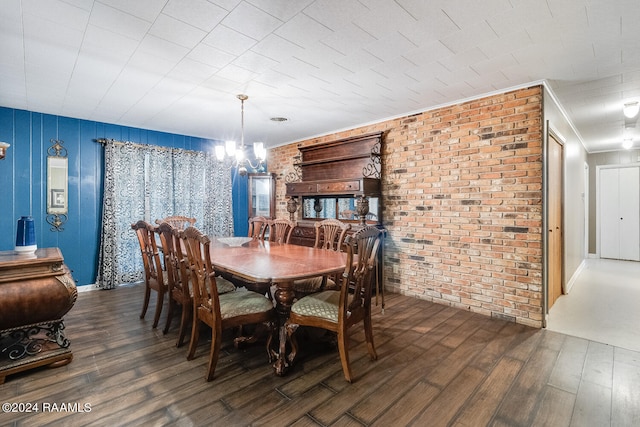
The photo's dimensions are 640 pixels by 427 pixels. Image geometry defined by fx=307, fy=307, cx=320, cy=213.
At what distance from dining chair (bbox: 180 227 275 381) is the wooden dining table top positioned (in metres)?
0.20

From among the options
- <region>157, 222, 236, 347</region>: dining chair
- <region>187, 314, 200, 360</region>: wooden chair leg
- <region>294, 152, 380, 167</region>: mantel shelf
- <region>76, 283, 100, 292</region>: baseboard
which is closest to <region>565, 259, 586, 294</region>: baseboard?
<region>294, 152, 380, 167</region>: mantel shelf

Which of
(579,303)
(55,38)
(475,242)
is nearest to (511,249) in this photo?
(475,242)

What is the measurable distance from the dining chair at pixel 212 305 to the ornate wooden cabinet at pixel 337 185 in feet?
7.59

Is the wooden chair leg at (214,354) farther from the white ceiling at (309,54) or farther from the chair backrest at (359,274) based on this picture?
the white ceiling at (309,54)

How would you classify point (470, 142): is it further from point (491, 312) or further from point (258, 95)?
point (258, 95)

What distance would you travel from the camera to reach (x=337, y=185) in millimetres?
4492

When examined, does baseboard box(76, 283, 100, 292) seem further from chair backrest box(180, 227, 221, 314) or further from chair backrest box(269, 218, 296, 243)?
chair backrest box(180, 227, 221, 314)

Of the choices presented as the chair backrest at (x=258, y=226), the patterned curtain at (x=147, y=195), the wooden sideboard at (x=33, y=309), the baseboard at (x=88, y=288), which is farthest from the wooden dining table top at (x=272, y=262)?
the baseboard at (x=88, y=288)

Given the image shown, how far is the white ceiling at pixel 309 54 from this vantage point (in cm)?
191

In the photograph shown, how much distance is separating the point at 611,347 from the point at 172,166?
5792 mm

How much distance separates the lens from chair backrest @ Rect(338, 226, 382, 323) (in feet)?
6.71

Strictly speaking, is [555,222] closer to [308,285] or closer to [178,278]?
[308,285]

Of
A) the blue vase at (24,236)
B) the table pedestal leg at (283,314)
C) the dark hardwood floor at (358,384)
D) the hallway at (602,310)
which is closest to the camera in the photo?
the dark hardwood floor at (358,384)

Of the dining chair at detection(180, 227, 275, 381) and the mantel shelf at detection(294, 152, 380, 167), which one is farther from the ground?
the mantel shelf at detection(294, 152, 380, 167)
